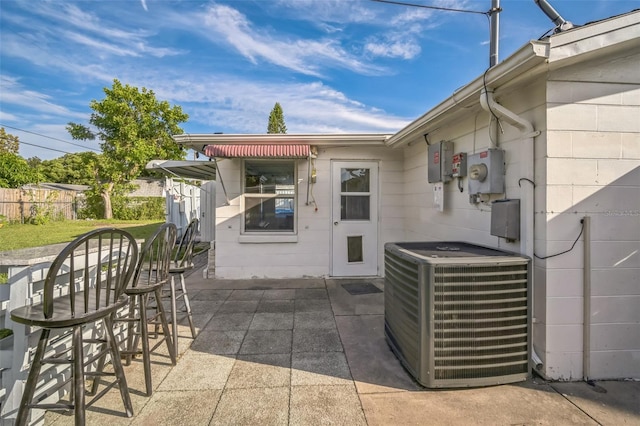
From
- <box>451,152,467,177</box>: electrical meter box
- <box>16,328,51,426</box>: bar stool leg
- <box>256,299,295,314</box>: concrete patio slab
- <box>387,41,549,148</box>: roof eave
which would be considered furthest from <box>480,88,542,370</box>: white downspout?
<box>16,328,51,426</box>: bar stool leg

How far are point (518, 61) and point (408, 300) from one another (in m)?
1.81

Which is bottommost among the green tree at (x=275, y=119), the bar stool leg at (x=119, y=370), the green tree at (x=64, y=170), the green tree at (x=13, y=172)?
the bar stool leg at (x=119, y=370)

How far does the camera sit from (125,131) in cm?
1606

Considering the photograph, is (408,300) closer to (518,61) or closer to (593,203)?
(593,203)

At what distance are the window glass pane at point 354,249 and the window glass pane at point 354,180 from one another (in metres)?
0.88

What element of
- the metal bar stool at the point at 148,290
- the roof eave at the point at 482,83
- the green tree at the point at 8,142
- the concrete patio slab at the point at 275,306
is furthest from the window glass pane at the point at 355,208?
the green tree at the point at 8,142

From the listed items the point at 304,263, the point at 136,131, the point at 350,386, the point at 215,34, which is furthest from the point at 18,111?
the point at 350,386

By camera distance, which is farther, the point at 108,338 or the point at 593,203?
the point at 593,203

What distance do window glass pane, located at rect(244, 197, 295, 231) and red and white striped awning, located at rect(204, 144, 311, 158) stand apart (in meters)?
0.93

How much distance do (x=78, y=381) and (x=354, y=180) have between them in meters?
4.23

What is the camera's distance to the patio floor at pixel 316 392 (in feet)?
5.40

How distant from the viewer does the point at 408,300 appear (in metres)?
2.06

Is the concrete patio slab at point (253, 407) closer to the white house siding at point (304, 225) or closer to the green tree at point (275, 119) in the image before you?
the white house siding at point (304, 225)

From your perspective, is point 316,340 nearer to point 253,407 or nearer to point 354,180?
point 253,407
